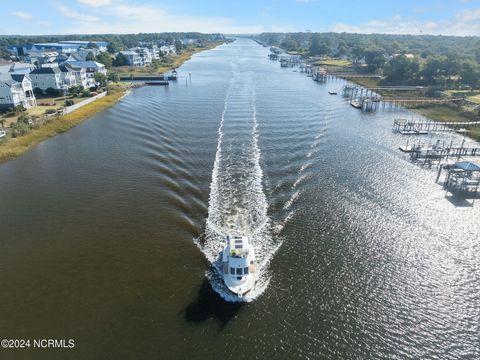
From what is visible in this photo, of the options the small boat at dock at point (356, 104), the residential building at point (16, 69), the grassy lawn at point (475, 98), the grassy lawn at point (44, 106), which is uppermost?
the residential building at point (16, 69)

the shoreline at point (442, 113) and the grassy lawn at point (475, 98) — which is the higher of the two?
the grassy lawn at point (475, 98)

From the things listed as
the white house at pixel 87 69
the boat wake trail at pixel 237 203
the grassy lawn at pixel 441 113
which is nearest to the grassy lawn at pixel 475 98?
the grassy lawn at pixel 441 113

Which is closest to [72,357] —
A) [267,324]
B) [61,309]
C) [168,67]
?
[61,309]

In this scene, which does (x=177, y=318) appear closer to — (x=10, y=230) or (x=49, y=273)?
(x=49, y=273)

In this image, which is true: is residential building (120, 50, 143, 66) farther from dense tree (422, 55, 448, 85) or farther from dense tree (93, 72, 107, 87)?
dense tree (422, 55, 448, 85)

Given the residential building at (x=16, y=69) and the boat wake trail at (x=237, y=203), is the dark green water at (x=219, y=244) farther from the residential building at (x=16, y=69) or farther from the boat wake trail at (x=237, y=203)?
the residential building at (x=16, y=69)

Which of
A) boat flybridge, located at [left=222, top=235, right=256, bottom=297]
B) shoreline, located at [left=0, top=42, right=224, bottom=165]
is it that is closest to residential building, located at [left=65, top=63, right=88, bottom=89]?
shoreline, located at [left=0, top=42, right=224, bottom=165]
